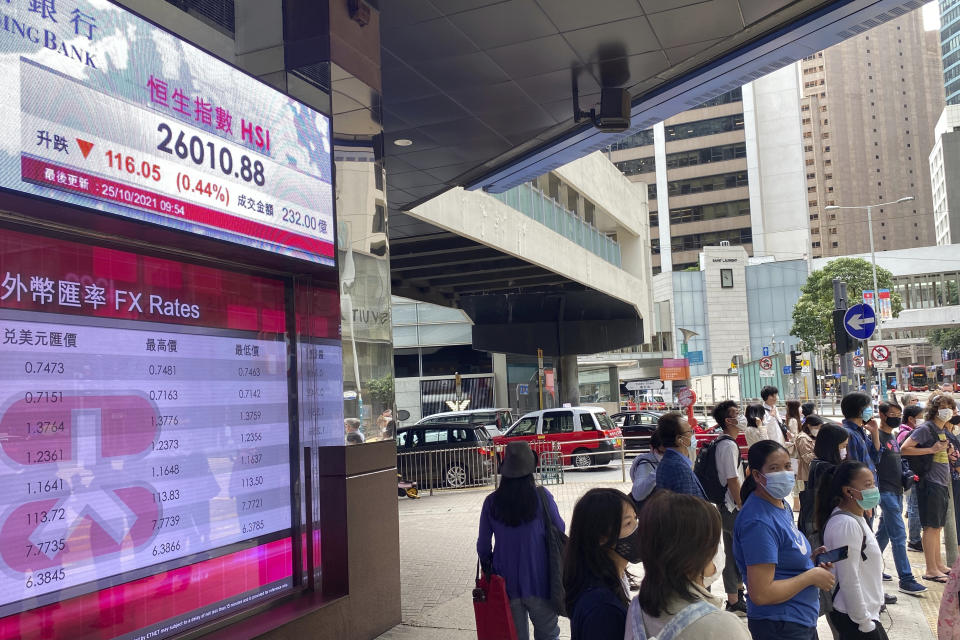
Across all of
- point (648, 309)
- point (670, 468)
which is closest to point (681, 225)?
point (648, 309)

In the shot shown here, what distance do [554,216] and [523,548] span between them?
18407 millimetres

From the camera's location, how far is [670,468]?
6.43m

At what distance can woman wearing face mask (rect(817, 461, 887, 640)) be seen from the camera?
167 inches

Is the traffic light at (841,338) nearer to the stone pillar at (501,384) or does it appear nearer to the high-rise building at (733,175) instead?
the stone pillar at (501,384)

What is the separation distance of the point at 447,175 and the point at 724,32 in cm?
598

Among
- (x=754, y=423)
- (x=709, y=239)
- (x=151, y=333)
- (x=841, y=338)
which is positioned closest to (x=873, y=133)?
(x=709, y=239)

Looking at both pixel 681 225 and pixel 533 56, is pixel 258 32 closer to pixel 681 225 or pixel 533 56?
pixel 533 56

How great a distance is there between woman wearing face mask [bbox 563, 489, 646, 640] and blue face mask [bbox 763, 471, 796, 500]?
0.92 metres

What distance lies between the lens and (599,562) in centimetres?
342

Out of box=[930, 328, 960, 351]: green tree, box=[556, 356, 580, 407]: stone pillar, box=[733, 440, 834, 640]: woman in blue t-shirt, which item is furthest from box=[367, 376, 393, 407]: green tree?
box=[930, 328, 960, 351]: green tree

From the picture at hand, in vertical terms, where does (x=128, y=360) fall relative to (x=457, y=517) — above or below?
above

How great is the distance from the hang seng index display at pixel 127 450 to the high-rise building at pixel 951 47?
171 metres

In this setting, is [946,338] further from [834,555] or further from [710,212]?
[834,555]

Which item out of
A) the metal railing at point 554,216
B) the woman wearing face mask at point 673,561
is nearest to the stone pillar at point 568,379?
the metal railing at point 554,216
